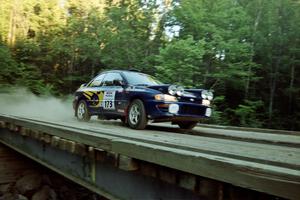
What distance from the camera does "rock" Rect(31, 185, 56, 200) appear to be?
10.8m

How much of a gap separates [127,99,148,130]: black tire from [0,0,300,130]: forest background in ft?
27.3

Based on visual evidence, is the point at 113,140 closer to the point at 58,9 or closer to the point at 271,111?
the point at 271,111

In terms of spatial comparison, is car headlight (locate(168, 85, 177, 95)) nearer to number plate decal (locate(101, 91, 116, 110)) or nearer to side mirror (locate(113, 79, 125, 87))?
side mirror (locate(113, 79, 125, 87))

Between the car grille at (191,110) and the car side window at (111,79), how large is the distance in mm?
2099

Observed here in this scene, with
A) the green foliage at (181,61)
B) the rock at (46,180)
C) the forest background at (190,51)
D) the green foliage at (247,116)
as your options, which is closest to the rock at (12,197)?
the rock at (46,180)

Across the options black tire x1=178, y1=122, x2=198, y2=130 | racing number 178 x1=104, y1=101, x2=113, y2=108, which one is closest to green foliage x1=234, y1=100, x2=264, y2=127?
black tire x1=178, y1=122, x2=198, y2=130

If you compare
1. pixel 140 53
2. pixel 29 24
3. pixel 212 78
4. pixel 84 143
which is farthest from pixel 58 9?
pixel 84 143

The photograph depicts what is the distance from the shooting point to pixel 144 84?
27.3 feet

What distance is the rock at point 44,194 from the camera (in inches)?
425

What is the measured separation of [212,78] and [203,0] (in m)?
4.88

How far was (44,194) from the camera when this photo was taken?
11.0 m

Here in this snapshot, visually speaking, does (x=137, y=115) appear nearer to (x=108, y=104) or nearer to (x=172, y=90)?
(x=172, y=90)

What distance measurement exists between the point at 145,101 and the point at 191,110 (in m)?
1.04

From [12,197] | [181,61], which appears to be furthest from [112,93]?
[181,61]
